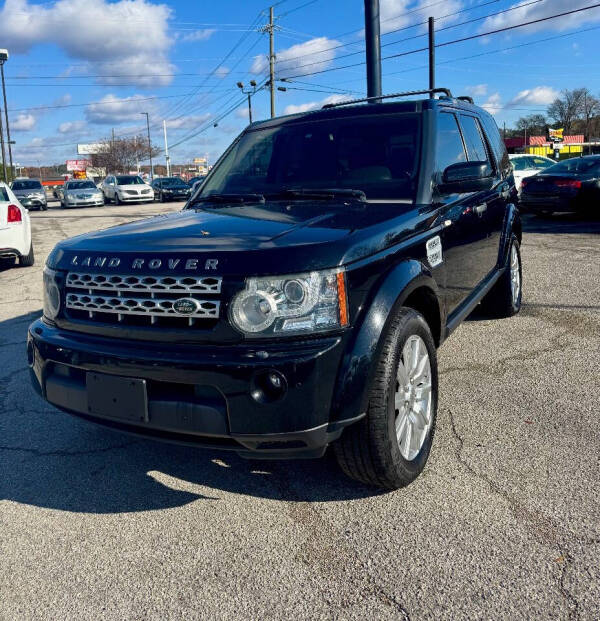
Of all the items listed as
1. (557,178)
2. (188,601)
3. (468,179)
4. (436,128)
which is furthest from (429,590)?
(557,178)

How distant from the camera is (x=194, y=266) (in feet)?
7.87

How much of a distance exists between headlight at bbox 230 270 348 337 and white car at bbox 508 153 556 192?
50.7 feet

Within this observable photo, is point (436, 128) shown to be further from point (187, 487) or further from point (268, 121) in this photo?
point (187, 487)

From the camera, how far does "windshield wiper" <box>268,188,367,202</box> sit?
11.2 feet

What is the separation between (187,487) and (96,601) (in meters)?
0.82

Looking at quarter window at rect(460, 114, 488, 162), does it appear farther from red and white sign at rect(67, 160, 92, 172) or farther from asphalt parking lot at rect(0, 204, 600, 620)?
red and white sign at rect(67, 160, 92, 172)

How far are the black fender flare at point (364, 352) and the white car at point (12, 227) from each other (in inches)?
327

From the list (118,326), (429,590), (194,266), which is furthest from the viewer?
(118,326)

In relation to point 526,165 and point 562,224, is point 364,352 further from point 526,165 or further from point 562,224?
point 526,165

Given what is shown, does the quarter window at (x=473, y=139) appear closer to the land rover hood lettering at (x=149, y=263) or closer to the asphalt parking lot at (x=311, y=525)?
the asphalt parking lot at (x=311, y=525)

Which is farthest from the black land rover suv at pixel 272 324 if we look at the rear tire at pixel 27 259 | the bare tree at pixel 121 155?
the bare tree at pixel 121 155

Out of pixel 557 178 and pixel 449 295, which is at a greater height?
pixel 557 178

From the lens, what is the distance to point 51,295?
2.92 metres

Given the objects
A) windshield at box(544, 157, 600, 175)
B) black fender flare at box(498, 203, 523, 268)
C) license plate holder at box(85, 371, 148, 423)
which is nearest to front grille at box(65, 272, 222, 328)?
license plate holder at box(85, 371, 148, 423)
